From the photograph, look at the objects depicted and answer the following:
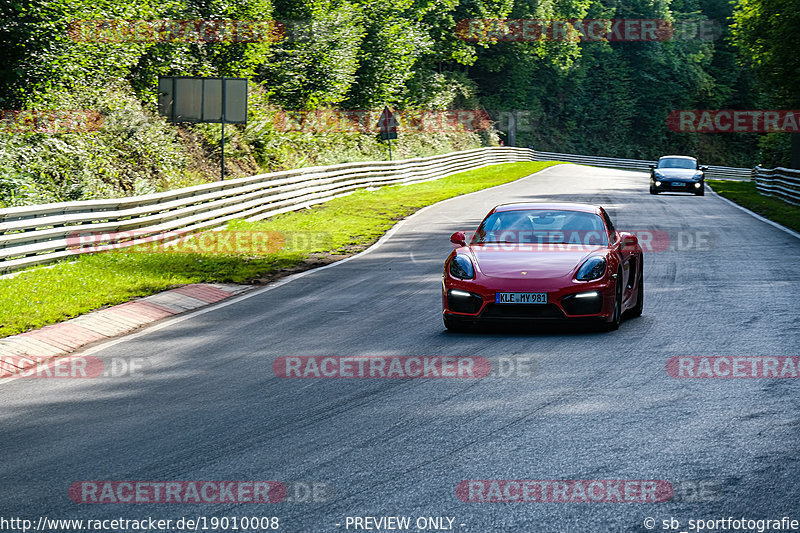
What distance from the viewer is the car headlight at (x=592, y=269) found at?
985 centimetres

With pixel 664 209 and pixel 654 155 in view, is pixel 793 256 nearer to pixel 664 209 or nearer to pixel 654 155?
pixel 664 209

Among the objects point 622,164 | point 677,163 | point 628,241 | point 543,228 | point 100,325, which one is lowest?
point 100,325

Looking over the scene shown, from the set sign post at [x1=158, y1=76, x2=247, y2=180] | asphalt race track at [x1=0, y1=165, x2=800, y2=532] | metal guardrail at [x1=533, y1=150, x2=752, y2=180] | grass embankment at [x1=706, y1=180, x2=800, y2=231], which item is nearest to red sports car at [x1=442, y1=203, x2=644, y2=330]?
asphalt race track at [x1=0, y1=165, x2=800, y2=532]

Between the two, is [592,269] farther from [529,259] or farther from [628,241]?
[628,241]

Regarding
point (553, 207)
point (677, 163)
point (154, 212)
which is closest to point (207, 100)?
point (154, 212)

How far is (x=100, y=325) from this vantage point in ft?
35.9

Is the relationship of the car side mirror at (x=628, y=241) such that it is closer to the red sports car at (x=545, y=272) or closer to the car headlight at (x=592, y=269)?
the red sports car at (x=545, y=272)

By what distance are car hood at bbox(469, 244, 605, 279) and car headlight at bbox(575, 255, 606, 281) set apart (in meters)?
0.08

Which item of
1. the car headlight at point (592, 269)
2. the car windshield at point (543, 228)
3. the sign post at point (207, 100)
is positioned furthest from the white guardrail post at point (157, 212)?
the car headlight at point (592, 269)

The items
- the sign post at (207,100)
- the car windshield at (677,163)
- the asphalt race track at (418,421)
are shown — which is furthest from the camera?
the car windshield at (677,163)

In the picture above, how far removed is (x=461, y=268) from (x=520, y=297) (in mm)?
848

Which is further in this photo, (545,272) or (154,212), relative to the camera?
(154,212)

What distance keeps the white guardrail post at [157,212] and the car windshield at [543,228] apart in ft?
21.8

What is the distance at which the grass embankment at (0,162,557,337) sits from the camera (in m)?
11.5
